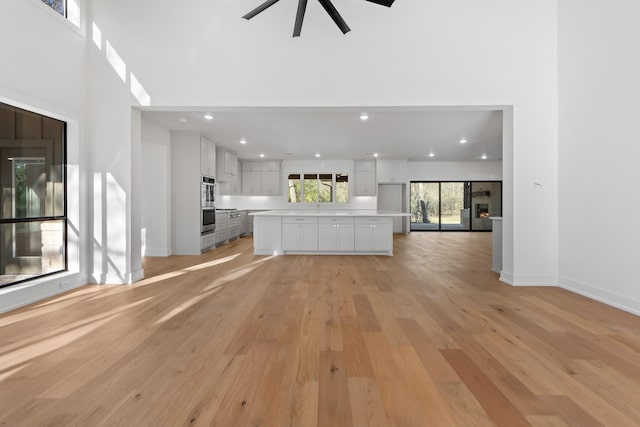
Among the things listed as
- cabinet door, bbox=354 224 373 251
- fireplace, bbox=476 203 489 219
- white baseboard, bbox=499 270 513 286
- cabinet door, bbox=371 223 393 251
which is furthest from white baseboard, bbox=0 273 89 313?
fireplace, bbox=476 203 489 219

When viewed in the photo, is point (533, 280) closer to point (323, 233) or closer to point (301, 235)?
point (323, 233)

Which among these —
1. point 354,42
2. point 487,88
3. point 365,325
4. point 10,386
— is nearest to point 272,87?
point 354,42

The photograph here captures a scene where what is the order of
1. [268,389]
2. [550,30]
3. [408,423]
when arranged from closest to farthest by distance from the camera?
[408,423] → [268,389] → [550,30]

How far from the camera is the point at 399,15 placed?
3895 millimetres

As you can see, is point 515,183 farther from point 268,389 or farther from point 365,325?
point 268,389

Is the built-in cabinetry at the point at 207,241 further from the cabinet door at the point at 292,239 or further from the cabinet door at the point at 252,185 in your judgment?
the cabinet door at the point at 252,185

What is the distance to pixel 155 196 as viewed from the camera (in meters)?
6.23

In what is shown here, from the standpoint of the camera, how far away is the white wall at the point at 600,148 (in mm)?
2928

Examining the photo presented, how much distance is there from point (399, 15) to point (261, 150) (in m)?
5.48

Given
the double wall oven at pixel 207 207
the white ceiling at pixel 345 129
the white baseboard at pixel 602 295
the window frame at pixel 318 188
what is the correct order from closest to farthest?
the white baseboard at pixel 602 295, the white ceiling at pixel 345 129, the double wall oven at pixel 207 207, the window frame at pixel 318 188

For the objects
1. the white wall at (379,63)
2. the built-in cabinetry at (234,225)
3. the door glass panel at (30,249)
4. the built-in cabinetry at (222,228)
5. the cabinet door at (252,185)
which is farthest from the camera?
the cabinet door at (252,185)

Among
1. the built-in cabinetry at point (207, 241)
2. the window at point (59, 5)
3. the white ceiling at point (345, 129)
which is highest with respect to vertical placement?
the window at point (59, 5)

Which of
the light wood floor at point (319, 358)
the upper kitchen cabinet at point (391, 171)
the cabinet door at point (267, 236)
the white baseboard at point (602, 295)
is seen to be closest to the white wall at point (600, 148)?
the white baseboard at point (602, 295)

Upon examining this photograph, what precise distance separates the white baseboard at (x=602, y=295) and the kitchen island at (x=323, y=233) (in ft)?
9.82
